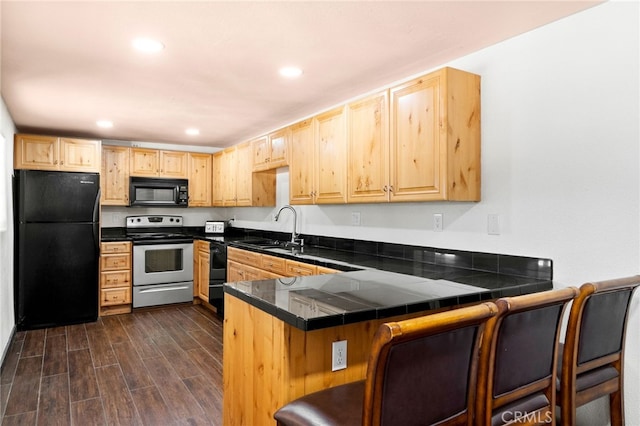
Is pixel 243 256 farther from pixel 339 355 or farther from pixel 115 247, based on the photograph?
pixel 339 355

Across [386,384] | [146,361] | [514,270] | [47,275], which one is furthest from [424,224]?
[47,275]

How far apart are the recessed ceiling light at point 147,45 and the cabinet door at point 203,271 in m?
3.07

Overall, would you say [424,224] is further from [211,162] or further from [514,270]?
[211,162]

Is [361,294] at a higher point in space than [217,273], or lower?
higher

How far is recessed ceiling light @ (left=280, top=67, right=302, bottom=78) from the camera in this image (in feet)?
9.22

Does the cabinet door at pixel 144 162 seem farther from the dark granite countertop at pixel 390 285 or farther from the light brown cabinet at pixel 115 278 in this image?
the dark granite countertop at pixel 390 285

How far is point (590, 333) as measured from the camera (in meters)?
1.62

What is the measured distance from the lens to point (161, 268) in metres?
5.30

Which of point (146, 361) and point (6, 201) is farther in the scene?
point (6, 201)

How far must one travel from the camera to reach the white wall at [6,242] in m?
3.43

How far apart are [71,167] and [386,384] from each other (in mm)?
4883

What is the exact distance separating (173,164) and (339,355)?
4.87 meters

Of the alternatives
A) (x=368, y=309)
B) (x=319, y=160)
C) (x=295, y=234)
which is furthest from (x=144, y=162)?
(x=368, y=309)

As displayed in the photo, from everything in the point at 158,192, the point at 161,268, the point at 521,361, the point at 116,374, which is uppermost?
the point at 158,192
